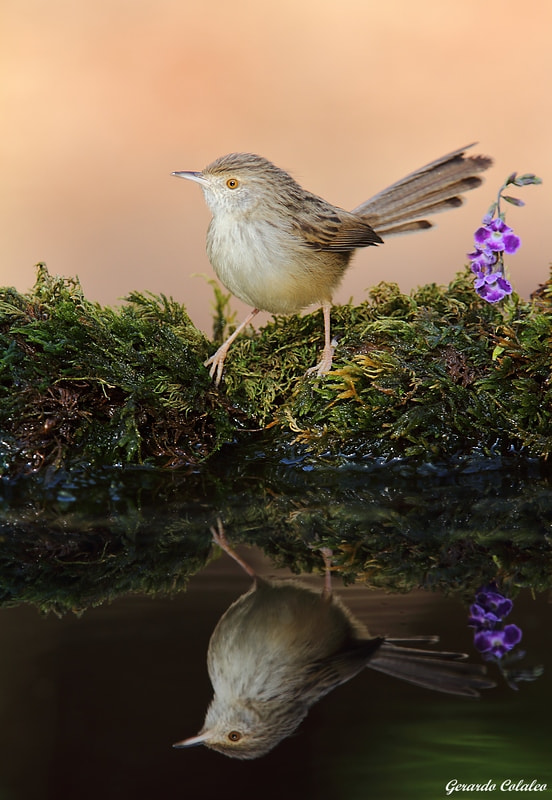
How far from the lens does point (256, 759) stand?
1.76 m

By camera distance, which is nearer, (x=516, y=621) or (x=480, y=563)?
(x=516, y=621)

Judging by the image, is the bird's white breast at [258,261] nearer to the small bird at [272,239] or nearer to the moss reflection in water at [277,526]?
the small bird at [272,239]

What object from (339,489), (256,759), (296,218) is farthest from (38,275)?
(256,759)

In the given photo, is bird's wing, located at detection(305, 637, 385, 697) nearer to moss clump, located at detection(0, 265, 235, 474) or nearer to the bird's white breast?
moss clump, located at detection(0, 265, 235, 474)

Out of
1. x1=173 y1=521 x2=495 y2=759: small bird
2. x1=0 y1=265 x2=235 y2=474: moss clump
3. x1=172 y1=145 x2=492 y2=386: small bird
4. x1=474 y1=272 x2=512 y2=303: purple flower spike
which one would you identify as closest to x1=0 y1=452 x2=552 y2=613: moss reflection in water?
x1=0 y1=265 x2=235 y2=474: moss clump

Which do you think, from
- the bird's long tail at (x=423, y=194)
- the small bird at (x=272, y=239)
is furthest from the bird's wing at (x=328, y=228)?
the bird's long tail at (x=423, y=194)

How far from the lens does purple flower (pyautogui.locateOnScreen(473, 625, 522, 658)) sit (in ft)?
6.17

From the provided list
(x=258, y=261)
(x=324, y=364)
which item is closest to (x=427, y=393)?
(x=324, y=364)

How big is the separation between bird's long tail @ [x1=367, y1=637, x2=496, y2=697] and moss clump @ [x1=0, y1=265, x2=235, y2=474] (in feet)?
5.83

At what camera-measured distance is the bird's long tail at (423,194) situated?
13.5 ft

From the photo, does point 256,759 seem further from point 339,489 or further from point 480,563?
point 339,489

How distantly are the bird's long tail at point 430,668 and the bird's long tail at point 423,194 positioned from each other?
2847 millimetres

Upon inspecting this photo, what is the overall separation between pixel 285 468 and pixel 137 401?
729 millimetres

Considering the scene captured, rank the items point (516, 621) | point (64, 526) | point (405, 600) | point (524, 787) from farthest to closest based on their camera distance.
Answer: point (64, 526) < point (405, 600) < point (516, 621) < point (524, 787)
